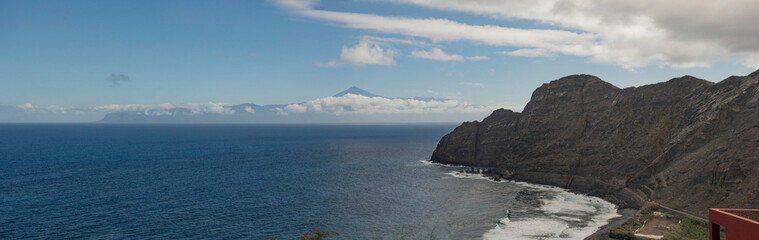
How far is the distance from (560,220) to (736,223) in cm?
4473

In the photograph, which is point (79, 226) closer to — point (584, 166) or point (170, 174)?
point (170, 174)

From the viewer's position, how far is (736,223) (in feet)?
89.0

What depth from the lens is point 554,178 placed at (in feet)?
339

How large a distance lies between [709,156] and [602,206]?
2076 cm

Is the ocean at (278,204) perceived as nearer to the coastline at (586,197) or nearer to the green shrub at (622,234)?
the coastline at (586,197)

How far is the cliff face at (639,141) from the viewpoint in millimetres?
74688

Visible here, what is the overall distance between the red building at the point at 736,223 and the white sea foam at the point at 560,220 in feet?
107

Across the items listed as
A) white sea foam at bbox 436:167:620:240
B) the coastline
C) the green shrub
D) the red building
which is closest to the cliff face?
the coastline

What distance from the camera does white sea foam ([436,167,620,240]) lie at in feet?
205

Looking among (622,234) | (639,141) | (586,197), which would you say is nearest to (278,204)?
(622,234)

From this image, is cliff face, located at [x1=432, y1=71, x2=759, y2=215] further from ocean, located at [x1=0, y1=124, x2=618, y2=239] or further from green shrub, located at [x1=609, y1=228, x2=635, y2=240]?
green shrub, located at [x1=609, y1=228, x2=635, y2=240]

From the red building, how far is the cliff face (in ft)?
164

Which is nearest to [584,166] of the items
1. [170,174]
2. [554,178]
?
[554,178]

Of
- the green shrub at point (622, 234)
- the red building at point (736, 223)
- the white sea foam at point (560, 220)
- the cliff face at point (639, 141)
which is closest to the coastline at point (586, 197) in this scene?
the white sea foam at point (560, 220)
